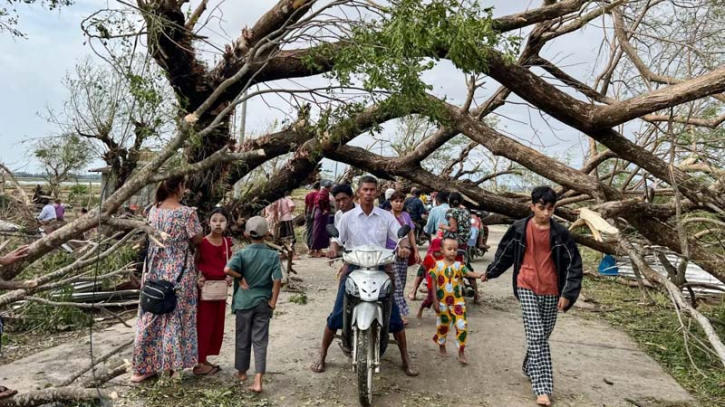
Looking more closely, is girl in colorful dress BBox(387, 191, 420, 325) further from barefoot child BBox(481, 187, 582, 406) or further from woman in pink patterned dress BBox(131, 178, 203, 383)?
woman in pink patterned dress BBox(131, 178, 203, 383)

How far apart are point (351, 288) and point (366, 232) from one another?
0.74 metres

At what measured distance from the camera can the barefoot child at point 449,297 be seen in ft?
16.1

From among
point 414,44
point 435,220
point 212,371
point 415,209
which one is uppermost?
point 414,44

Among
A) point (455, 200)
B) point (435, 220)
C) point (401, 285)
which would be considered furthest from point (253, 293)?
point (435, 220)

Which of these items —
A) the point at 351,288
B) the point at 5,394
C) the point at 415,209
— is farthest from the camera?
the point at 415,209

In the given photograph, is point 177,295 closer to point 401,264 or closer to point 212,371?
point 212,371

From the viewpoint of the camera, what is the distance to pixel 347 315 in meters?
4.15

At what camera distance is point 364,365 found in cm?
373

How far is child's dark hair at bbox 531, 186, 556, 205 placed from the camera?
4035 millimetres

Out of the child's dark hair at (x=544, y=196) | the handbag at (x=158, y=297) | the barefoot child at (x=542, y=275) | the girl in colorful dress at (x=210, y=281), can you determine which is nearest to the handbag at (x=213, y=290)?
the girl in colorful dress at (x=210, y=281)

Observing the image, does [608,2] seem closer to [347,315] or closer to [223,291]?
[347,315]

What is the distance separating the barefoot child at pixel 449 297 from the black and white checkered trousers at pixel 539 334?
0.76 metres

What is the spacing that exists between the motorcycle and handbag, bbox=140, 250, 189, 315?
138cm

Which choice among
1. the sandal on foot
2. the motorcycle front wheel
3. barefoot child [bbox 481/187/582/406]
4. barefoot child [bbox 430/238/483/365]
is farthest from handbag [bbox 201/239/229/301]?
barefoot child [bbox 481/187/582/406]
